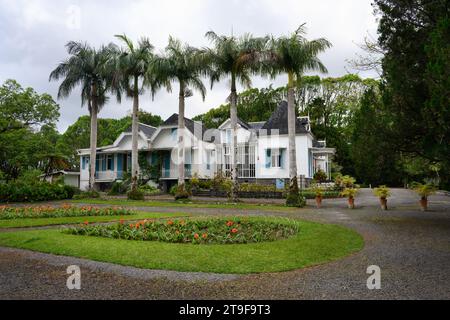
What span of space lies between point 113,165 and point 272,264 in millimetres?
35164

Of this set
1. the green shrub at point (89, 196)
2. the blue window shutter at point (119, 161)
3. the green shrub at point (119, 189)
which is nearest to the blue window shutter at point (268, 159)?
the green shrub at point (119, 189)

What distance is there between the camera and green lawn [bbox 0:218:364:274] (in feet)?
22.9

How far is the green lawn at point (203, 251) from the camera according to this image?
6973 mm

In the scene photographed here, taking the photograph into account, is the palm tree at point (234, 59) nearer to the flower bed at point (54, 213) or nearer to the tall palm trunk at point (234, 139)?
the tall palm trunk at point (234, 139)

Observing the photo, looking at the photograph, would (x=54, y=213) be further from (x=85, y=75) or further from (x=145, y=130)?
(x=145, y=130)

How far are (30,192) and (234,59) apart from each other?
16.7m

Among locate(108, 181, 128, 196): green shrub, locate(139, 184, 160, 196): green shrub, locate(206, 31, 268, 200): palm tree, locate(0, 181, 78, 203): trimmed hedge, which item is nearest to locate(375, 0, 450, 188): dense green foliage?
locate(206, 31, 268, 200): palm tree

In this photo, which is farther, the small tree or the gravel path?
the small tree

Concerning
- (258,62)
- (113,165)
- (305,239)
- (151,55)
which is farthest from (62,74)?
(305,239)

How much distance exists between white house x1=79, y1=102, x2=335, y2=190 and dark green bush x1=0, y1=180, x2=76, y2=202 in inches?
422

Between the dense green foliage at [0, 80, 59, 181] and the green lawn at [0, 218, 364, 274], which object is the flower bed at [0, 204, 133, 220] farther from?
the dense green foliage at [0, 80, 59, 181]

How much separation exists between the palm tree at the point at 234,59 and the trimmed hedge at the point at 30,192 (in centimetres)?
1363

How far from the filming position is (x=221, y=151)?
37.6m
